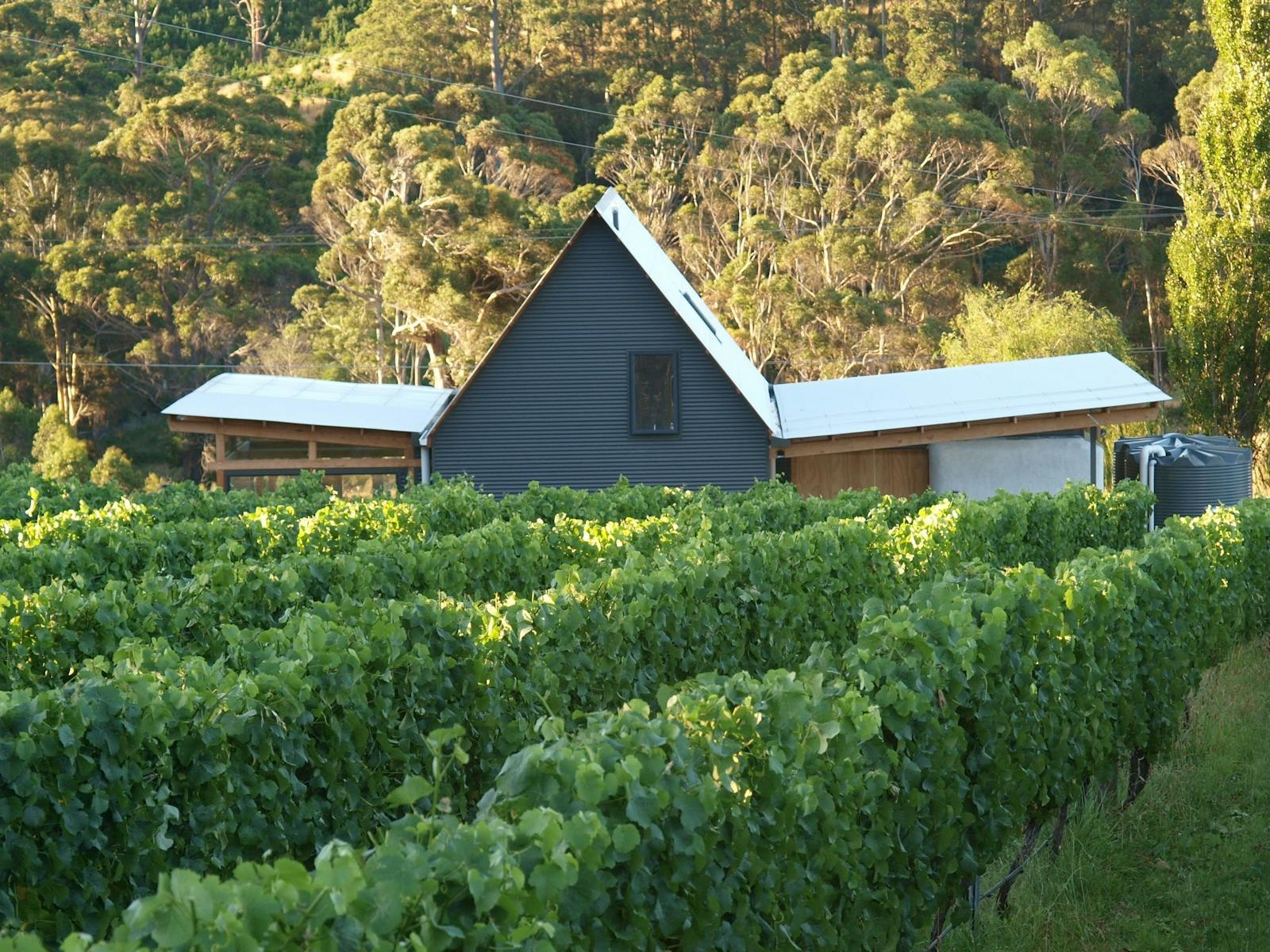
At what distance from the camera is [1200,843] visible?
8094 millimetres

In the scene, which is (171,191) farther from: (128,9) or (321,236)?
(128,9)

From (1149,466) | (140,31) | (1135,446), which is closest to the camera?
(1149,466)

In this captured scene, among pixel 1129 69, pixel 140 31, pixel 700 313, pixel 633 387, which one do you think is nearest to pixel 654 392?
pixel 633 387

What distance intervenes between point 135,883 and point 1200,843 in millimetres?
5741

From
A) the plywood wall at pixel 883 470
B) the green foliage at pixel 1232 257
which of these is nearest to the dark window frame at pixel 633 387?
the plywood wall at pixel 883 470

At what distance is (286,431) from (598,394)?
5.27 meters

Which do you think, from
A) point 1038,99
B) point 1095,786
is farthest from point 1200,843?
point 1038,99

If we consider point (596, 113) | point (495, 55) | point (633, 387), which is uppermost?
point (495, 55)

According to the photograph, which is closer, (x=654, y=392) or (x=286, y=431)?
(x=286, y=431)

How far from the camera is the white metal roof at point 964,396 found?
76.4 feet

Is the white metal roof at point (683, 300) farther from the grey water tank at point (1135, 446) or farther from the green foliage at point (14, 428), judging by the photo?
the green foliage at point (14, 428)

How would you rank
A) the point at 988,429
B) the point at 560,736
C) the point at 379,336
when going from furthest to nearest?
the point at 379,336 → the point at 988,429 → the point at 560,736

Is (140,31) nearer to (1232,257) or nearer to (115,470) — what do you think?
(115,470)

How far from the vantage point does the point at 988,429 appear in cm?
2331
